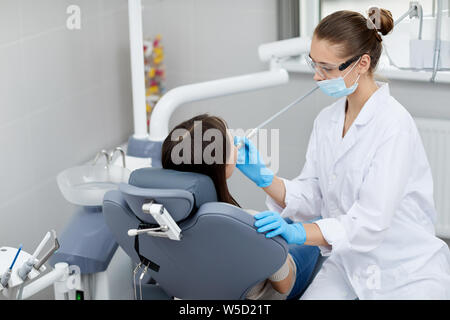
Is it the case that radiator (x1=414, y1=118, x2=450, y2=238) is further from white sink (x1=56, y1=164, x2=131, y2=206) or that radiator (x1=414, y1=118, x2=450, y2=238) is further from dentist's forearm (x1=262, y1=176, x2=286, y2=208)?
white sink (x1=56, y1=164, x2=131, y2=206)

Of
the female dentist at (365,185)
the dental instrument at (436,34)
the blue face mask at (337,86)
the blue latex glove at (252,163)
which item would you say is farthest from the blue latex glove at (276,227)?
the dental instrument at (436,34)

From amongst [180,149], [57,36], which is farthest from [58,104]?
[180,149]

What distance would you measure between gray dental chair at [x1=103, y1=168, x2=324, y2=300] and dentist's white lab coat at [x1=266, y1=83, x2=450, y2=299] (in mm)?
268

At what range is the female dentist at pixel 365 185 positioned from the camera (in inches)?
74.6

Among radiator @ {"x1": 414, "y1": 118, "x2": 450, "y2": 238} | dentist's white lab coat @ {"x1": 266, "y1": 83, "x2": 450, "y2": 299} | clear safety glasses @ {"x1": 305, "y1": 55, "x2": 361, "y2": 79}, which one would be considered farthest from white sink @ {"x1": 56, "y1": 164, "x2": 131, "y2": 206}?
radiator @ {"x1": 414, "y1": 118, "x2": 450, "y2": 238}

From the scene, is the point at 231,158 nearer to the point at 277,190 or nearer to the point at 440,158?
the point at 277,190

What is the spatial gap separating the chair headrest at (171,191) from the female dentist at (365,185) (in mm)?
263

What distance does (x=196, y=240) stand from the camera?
1.74 m

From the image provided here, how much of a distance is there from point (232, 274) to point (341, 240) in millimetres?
322

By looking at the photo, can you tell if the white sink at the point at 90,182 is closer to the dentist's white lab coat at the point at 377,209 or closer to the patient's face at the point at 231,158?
the patient's face at the point at 231,158

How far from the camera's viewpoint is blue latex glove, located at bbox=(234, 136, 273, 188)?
205 cm
